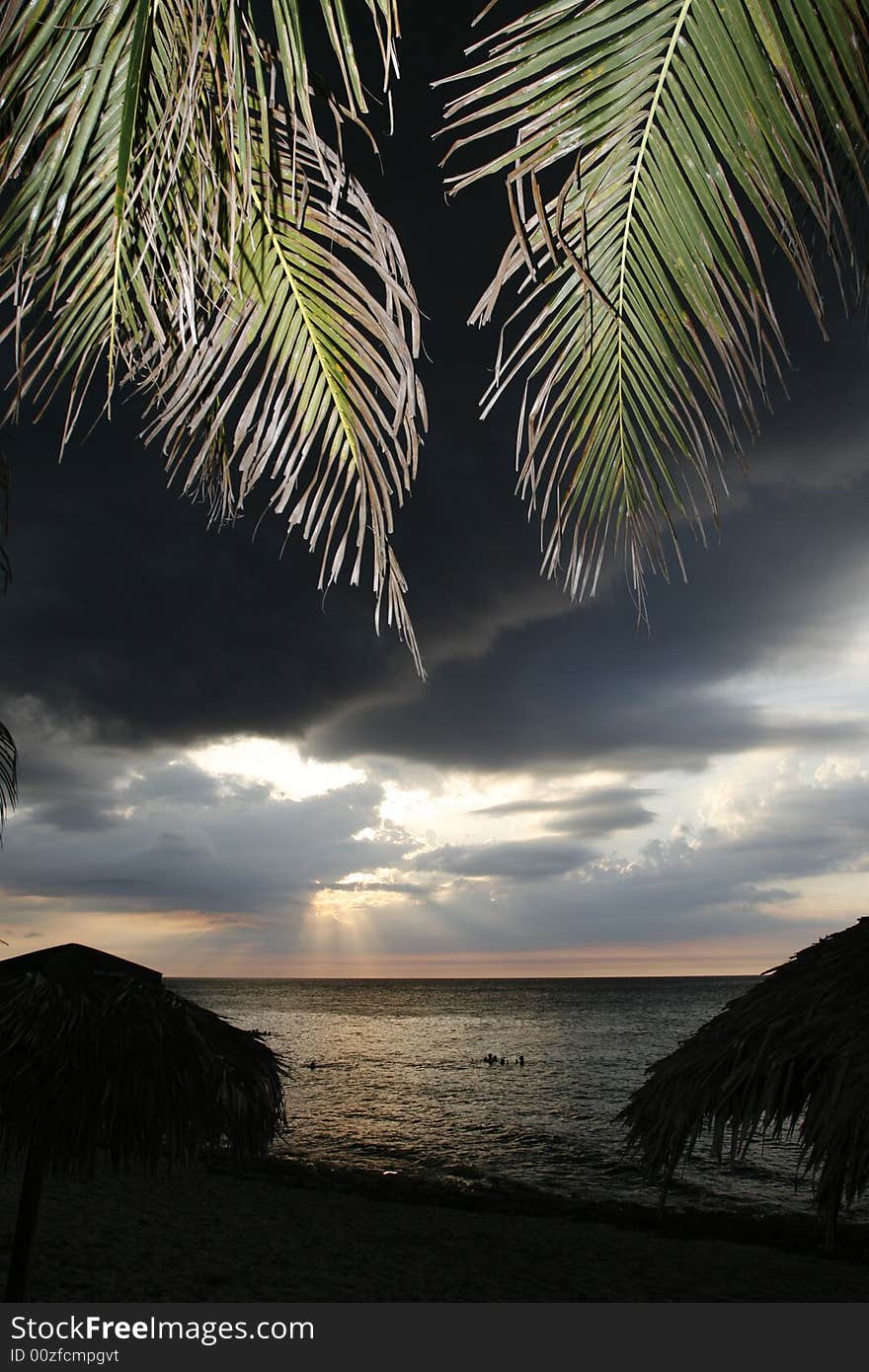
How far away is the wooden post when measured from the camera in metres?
6.63

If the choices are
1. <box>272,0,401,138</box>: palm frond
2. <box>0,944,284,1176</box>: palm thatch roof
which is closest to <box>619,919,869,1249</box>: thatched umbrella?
<box>0,944,284,1176</box>: palm thatch roof

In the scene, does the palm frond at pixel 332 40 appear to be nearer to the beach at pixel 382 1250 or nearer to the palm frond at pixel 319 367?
the palm frond at pixel 319 367

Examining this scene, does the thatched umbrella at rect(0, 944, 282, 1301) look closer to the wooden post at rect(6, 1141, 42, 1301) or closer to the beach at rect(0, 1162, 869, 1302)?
the wooden post at rect(6, 1141, 42, 1301)

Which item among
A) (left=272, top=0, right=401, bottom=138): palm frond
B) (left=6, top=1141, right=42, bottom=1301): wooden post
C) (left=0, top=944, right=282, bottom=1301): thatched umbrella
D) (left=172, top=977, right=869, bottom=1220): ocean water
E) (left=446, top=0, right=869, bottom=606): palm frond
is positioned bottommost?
(left=172, top=977, right=869, bottom=1220): ocean water

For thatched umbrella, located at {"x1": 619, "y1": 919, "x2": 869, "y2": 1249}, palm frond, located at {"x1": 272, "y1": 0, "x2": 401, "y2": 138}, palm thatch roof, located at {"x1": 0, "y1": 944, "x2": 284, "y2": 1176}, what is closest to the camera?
palm frond, located at {"x1": 272, "y1": 0, "x2": 401, "y2": 138}

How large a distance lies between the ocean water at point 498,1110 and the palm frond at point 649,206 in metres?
16.9

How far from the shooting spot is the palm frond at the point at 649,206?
1.04m

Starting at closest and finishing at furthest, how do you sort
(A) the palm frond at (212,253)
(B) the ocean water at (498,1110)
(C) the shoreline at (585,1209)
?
1. (A) the palm frond at (212,253)
2. (C) the shoreline at (585,1209)
3. (B) the ocean water at (498,1110)

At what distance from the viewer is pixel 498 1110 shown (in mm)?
28406

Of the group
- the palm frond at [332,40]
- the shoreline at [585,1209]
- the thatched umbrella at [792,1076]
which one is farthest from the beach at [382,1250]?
the palm frond at [332,40]

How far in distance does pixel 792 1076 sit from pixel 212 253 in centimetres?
412

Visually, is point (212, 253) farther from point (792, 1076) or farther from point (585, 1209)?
point (585, 1209)

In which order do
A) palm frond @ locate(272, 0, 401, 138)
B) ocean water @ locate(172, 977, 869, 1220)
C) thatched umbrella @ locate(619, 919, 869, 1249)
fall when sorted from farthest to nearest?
ocean water @ locate(172, 977, 869, 1220)
thatched umbrella @ locate(619, 919, 869, 1249)
palm frond @ locate(272, 0, 401, 138)
